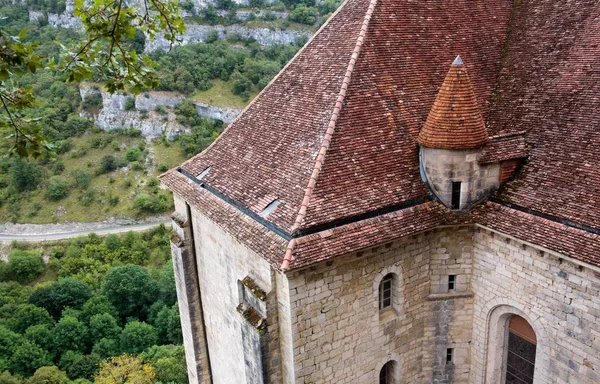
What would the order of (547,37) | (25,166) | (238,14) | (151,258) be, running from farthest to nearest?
1. (238,14)
2. (25,166)
3. (151,258)
4. (547,37)

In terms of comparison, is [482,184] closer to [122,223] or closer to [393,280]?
[393,280]

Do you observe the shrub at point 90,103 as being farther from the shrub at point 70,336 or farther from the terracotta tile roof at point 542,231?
the terracotta tile roof at point 542,231

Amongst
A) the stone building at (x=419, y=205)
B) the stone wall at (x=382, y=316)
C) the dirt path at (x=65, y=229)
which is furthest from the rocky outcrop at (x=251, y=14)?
the stone wall at (x=382, y=316)

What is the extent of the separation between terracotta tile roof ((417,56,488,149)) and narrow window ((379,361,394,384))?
6911mm

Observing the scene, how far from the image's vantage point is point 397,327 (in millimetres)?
15125

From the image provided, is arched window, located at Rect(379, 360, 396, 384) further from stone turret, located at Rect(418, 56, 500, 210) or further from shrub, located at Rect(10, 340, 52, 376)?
shrub, located at Rect(10, 340, 52, 376)

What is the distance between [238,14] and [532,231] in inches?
4550

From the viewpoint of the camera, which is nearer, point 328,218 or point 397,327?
point 328,218

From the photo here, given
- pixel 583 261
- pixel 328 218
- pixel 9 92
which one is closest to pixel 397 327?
pixel 328 218

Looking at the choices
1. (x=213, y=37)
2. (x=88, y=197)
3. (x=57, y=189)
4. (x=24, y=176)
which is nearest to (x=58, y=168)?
(x=24, y=176)

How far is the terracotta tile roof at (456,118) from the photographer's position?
13.9 meters

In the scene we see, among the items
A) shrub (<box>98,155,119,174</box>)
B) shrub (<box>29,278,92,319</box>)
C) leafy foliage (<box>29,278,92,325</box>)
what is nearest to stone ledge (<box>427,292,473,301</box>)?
leafy foliage (<box>29,278,92,325</box>)

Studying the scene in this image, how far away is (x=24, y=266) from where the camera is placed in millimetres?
62094

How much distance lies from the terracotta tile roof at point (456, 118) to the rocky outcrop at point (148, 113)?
75.0m
